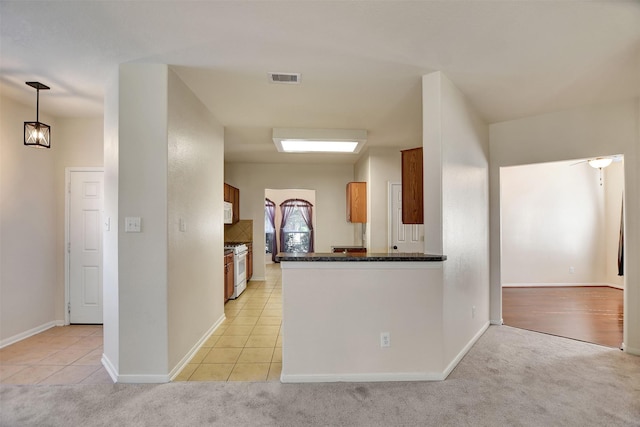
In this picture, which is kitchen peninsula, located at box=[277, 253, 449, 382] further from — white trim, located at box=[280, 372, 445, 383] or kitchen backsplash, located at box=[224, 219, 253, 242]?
kitchen backsplash, located at box=[224, 219, 253, 242]

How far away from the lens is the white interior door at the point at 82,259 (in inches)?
163

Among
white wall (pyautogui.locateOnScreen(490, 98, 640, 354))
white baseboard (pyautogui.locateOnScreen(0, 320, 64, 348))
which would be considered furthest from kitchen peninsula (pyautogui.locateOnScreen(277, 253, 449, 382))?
white baseboard (pyautogui.locateOnScreen(0, 320, 64, 348))

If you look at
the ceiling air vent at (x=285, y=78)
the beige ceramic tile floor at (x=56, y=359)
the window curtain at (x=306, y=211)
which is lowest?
the beige ceramic tile floor at (x=56, y=359)

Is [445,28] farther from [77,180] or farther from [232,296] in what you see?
[232,296]

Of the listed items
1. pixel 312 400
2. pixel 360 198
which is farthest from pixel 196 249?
pixel 360 198

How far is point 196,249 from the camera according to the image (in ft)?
11.0

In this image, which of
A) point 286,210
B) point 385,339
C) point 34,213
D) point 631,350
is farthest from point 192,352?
point 286,210

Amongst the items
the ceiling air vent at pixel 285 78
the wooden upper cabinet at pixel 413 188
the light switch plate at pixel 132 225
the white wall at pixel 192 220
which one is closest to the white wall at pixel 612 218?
the wooden upper cabinet at pixel 413 188

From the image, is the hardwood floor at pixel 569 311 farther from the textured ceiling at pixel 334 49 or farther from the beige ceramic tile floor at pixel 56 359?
the beige ceramic tile floor at pixel 56 359

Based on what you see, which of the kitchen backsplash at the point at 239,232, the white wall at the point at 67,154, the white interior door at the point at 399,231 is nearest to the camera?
the white wall at the point at 67,154

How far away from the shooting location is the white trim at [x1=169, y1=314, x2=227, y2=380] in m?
2.77

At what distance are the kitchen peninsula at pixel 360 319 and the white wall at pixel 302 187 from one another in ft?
15.0

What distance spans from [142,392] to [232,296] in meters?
2.97

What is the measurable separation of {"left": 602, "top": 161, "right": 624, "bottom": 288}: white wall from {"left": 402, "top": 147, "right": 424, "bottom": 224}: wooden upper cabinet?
590cm
